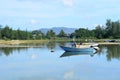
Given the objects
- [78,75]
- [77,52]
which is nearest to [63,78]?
[78,75]

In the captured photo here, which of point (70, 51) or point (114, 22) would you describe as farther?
point (114, 22)

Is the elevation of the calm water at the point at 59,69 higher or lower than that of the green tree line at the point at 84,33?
lower

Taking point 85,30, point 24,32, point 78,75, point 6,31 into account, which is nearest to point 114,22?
point 85,30

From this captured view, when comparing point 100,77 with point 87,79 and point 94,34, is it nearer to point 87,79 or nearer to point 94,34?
point 87,79

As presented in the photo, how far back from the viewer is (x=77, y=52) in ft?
187

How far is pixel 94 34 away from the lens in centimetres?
15612

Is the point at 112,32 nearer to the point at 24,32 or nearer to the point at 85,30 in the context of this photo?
the point at 85,30

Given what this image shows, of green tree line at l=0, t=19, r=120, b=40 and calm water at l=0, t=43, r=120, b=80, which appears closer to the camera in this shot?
calm water at l=0, t=43, r=120, b=80

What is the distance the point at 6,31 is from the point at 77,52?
68130mm

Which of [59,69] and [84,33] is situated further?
[84,33]

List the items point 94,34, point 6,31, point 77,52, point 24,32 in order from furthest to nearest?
point 94,34, point 24,32, point 6,31, point 77,52

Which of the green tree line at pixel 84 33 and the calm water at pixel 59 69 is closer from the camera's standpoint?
the calm water at pixel 59 69

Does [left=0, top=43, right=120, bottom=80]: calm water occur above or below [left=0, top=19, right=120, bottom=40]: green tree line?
below

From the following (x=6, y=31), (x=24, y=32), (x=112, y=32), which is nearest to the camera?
(x=6, y=31)
